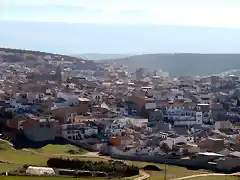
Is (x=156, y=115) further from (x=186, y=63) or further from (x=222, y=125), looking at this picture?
(x=186, y=63)

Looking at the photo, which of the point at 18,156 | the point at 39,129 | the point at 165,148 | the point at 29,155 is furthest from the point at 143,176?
the point at 39,129

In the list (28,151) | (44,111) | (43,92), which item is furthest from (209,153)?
(43,92)

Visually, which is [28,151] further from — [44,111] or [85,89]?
[85,89]

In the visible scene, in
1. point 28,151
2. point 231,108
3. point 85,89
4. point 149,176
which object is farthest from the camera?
point 85,89

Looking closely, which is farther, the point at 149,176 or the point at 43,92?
the point at 43,92

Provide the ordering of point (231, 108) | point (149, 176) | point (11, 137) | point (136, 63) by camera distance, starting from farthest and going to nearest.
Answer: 1. point (136, 63)
2. point (231, 108)
3. point (11, 137)
4. point (149, 176)

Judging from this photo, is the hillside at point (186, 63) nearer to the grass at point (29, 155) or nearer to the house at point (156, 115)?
the house at point (156, 115)

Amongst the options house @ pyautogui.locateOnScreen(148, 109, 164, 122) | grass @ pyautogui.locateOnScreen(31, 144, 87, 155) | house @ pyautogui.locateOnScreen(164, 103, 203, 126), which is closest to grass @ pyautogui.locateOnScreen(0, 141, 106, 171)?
grass @ pyautogui.locateOnScreen(31, 144, 87, 155)

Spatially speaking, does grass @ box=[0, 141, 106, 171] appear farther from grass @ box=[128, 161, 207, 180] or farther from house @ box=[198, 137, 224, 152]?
house @ box=[198, 137, 224, 152]
